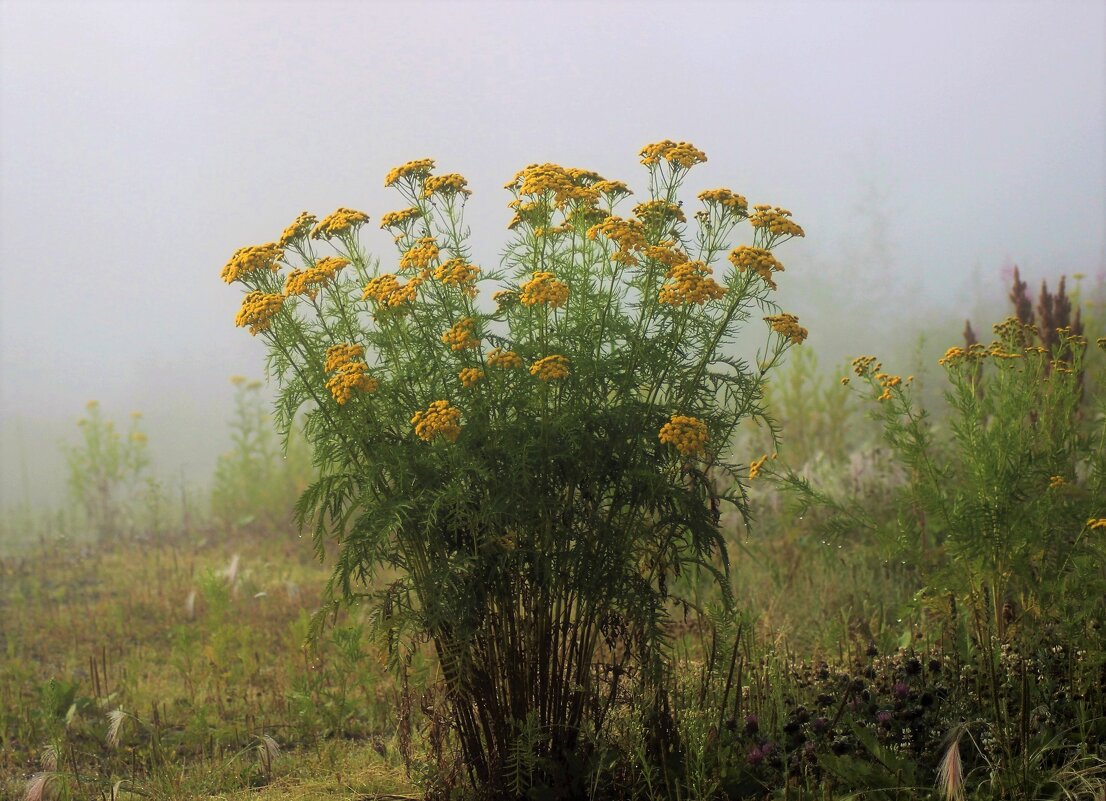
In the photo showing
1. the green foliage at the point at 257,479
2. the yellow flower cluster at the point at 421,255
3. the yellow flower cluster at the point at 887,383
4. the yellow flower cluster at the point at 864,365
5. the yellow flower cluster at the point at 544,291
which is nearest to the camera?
the yellow flower cluster at the point at 544,291

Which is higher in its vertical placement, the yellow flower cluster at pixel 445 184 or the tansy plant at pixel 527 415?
the yellow flower cluster at pixel 445 184

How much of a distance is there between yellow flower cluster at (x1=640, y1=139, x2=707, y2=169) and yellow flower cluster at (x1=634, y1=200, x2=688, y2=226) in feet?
0.46

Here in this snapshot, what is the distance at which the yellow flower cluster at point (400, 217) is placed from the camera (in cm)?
390

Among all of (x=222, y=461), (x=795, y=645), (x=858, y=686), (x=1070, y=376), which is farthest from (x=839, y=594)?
(x=222, y=461)

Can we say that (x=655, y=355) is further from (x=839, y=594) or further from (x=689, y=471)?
(x=839, y=594)

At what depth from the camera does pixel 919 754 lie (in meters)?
4.06

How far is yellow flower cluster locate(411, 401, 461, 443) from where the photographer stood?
132 inches

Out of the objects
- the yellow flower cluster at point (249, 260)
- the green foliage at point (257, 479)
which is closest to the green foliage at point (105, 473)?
the green foliage at point (257, 479)

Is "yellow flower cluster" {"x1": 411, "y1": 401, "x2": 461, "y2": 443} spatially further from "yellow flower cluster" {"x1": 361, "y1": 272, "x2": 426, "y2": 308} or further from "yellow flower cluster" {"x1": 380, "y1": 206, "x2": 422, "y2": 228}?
"yellow flower cluster" {"x1": 380, "y1": 206, "x2": 422, "y2": 228}

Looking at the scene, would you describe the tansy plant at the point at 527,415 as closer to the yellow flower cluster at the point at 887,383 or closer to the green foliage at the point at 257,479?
the yellow flower cluster at the point at 887,383

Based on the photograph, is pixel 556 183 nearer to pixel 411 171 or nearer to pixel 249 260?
pixel 411 171

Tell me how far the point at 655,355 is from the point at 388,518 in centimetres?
105

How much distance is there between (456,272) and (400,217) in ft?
1.53

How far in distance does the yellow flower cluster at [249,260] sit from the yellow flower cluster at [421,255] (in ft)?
1.53
